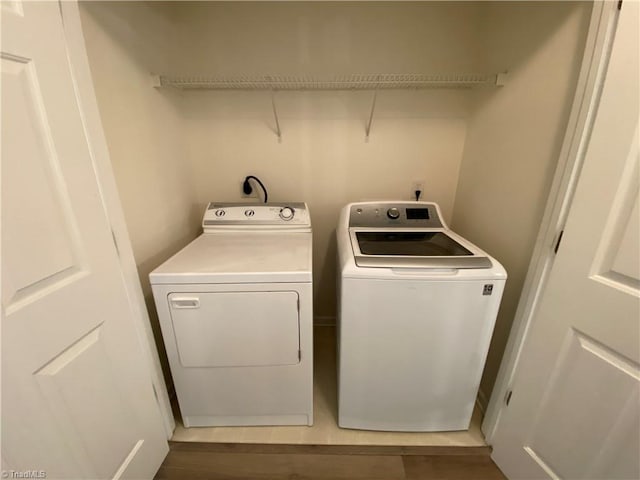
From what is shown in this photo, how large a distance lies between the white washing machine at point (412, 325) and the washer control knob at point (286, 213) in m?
0.34

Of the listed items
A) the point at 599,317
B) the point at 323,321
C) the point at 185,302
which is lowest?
the point at 323,321

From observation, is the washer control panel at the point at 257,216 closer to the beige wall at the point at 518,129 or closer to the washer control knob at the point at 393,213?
the washer control knob at the point at 393,213

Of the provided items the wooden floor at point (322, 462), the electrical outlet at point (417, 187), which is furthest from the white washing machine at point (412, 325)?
the electrical outlet at point (417, 187)

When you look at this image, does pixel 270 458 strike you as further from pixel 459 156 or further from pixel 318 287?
pixel 459 156

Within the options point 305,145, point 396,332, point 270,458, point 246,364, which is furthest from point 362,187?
point 270,458

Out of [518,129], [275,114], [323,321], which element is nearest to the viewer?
[518,129]

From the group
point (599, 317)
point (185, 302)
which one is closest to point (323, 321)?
point (185, 302)

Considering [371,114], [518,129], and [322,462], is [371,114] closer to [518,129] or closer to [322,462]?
[518,129]

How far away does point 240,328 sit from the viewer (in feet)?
4.10

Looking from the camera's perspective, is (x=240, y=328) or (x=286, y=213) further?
(x=286, y=213)

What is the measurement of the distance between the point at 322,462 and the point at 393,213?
1.34 metres

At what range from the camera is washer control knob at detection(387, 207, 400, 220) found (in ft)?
5.40

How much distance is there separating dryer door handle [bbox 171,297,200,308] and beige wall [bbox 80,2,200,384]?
1.04ft

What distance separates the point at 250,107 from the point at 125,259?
3.94ft
